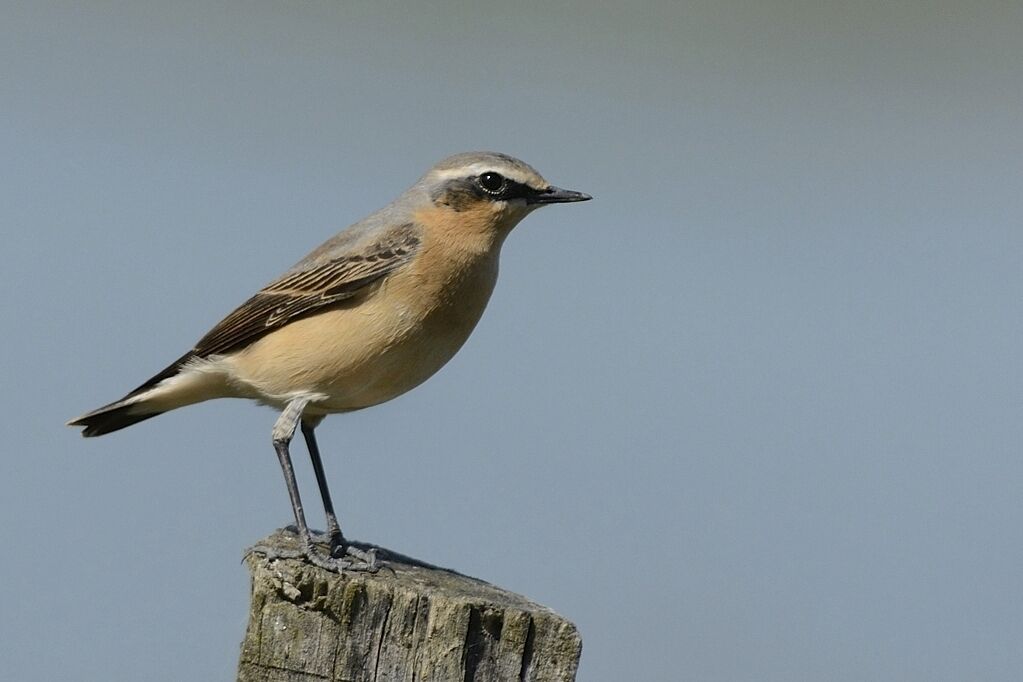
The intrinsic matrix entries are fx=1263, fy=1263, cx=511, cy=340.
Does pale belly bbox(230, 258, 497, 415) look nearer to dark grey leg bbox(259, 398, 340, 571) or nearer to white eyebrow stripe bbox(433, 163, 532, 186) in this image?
dark grey leg bbox(259, 398, 340, 571)

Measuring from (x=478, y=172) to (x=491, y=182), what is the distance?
10cm

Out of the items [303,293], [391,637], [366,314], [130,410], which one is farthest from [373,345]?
[391,637]

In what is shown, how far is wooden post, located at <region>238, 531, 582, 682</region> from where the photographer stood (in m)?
4.32

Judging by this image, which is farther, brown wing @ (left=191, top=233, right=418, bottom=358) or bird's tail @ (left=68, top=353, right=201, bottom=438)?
bird's tail @ (left=68, top=353, right=201, bottom=438)

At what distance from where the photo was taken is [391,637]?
14.5ft

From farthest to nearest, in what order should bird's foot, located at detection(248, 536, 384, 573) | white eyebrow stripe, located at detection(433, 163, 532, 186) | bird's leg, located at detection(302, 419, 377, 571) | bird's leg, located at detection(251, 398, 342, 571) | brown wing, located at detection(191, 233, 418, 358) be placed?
white eyebrow stripe, located at detection(433, 163, 532, 186) < brown wing, located at detection(191, 233, 418, 358) < bird's leg, located at detection(251, 398, 342, 571) < bird's leg, located at detection(302, 419, 377, 571) < bird's foot, located at detection(248, 536, 384, 573)

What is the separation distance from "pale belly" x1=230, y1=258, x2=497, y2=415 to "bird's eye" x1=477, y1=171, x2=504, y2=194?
0.48 metres

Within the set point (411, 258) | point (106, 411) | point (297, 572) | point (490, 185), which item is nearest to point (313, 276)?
point (411, 258)

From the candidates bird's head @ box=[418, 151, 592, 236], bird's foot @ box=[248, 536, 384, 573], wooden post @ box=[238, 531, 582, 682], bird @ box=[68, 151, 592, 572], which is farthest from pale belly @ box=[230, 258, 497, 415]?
wooden post @ box=[238, 531, 582, 682]

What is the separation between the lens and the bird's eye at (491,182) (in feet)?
23.6

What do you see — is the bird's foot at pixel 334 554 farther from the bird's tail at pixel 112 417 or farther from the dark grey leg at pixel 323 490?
the bird's tail at pixel 112 417

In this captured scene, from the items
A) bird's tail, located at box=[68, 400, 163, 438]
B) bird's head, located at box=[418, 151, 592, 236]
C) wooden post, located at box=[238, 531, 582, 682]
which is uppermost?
bird's head, located at box=[418, 151, 592, 236]

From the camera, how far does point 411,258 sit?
22.8ft

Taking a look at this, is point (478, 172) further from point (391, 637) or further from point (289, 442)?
point (391, 637)
